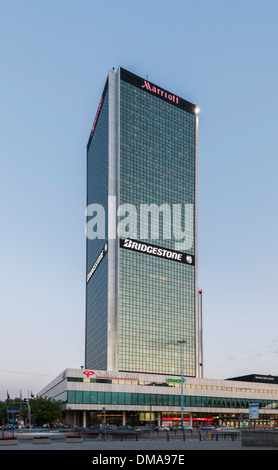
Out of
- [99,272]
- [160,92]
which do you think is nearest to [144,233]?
[99,272]

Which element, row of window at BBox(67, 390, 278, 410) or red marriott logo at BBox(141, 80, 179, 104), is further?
red marriott logo at BBox(141, 80, 179, 104)

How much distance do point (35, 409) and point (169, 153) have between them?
10452 centimetres

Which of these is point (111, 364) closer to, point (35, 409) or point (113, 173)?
point (35, 409)

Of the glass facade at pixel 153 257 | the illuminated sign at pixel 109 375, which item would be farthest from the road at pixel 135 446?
the glass facade at pixel 153 257

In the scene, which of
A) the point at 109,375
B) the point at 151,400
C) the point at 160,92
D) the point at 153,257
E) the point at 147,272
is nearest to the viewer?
the point at 109,375

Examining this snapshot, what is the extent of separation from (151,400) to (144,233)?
179ft

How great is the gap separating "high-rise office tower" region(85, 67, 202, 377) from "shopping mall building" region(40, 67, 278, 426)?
1.15 feet

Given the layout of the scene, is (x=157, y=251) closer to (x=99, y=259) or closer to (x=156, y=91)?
(x=99, y=259)

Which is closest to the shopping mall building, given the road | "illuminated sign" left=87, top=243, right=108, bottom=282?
"illuminated sign" left=87, top=243, right=108, bottom=282

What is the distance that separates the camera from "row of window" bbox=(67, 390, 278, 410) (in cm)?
13101

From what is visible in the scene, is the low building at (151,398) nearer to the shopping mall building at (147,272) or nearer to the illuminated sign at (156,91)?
the shopping mall building at (147,272)

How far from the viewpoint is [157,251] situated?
169500mm

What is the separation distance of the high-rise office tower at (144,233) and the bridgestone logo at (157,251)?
1.16ft

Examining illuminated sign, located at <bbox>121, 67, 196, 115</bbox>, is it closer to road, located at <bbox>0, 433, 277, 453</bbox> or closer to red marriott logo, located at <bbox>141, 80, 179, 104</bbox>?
red marriott logo, located at <bbox>141, 80, 179, 104</bbox>
